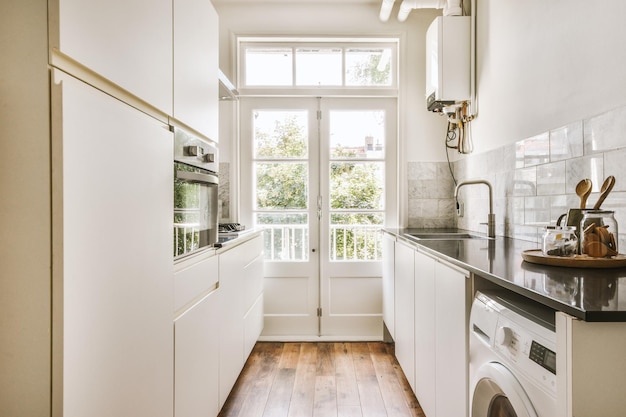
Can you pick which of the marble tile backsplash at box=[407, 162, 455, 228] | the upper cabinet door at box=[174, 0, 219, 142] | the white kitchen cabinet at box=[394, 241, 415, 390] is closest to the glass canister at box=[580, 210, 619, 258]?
the white kitchen cabinet at box=[394, 241, 415, 390]

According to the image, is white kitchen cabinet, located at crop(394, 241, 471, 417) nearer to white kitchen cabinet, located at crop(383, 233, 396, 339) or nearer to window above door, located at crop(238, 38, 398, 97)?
Answer: white kitchen cabinet, located at crop(383, 233, 396, 339)

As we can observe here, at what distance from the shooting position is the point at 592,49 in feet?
4.46

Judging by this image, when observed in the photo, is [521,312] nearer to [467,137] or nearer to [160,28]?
[160,28]

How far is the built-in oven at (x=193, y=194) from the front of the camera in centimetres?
128

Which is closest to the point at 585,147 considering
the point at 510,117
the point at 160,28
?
the point at 510,117

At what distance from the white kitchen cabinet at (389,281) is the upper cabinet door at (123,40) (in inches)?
70.6

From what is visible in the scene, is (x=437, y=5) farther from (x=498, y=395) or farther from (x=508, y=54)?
(x=498, y=395)

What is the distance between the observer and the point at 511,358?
89cm

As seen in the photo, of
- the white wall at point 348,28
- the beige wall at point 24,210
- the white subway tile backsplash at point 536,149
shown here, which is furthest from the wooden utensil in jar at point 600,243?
the white wall at point 348,28

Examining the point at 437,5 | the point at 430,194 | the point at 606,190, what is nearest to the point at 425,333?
the point at 606,190

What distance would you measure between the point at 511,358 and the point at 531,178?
1165 mm

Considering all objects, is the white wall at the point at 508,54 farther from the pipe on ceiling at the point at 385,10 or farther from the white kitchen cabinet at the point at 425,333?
the white kitchen cabinet at the point at 425,333

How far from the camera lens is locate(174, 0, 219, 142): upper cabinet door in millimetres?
1294

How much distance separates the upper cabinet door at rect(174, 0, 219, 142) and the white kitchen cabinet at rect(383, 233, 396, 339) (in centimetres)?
146
